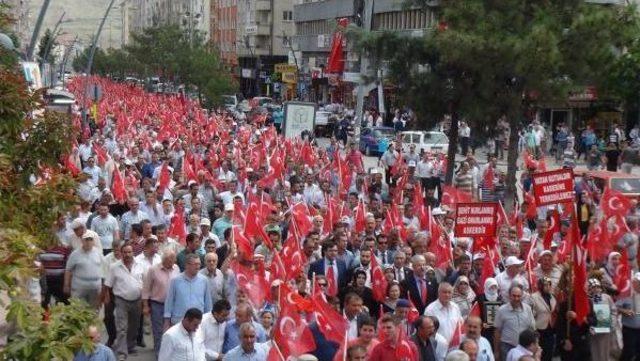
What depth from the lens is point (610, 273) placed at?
1398cm

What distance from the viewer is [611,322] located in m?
12.7

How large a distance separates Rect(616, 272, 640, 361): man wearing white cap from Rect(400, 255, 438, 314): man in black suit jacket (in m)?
1.81

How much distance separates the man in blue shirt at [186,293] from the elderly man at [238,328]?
1179 mm

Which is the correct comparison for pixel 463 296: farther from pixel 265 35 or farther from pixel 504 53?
pixel 265 35

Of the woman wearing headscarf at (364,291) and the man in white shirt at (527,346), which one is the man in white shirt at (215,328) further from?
the man in white shirt at (527,346)

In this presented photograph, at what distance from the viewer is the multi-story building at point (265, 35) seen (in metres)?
103

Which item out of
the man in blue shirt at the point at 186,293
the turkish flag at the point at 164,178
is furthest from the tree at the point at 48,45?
the man in blue shirt at the point at 186,293

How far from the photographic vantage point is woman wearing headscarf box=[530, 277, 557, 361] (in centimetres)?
1262

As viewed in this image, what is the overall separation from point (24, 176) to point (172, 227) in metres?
6.16

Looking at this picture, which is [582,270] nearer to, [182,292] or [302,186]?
[182,292]

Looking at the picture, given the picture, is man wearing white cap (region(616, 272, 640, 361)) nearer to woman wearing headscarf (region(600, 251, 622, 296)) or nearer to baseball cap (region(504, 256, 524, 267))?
woman wearing headscarf (region(600, 251, 622, 296))

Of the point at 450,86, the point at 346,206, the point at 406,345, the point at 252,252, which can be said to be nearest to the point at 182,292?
the point at 252,252

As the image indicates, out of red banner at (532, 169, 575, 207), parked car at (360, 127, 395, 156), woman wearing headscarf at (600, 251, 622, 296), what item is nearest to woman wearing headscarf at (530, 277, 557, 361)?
woman wearing headscarf at (600, 251, 622, 296)

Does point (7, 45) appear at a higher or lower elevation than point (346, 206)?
higher
